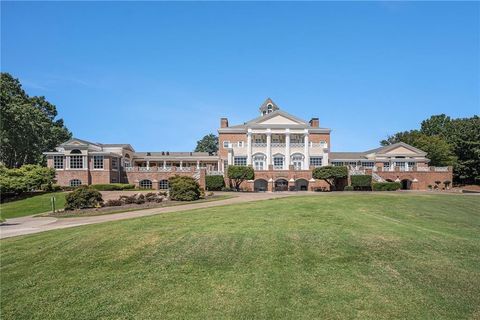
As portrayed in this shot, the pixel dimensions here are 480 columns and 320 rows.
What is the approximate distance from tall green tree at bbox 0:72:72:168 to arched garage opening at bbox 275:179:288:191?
38.3 m

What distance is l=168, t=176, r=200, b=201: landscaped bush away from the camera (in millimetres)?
28375

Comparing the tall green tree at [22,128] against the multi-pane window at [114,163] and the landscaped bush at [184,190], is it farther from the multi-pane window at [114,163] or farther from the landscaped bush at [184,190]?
the landscaped bush at [184,190]

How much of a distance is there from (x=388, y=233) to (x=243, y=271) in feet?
20.2

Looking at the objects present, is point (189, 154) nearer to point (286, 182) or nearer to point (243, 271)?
point (286, 182)

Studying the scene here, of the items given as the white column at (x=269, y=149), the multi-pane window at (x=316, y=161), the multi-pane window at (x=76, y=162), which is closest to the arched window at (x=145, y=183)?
the multi-pane window at (x=76, y=162)

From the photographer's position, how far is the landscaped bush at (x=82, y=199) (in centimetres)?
2580

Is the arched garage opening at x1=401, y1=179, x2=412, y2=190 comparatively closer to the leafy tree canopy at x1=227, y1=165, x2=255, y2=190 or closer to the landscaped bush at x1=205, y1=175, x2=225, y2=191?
the leafy tree canopy at x1=227, y1=165, x2=255, y2=190

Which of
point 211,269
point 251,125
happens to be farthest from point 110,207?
point 251,125

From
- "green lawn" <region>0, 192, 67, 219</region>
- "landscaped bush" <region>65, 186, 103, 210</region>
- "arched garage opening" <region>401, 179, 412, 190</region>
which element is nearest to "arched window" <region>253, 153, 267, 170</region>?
"arched garage opening" <region>401, 179, 412, 190</region>

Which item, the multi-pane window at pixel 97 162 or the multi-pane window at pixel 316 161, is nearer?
the multi-pane window at pixel 97 162

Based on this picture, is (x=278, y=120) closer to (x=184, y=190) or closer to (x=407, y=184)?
(x=407, y=184)

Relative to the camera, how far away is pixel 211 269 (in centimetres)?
915

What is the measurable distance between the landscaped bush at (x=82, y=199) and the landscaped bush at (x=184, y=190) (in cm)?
567

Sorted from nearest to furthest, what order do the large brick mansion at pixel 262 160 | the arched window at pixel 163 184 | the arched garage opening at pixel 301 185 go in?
1. the large brick mansion at pixel 262 160
2. the arched garage opening at pixel 301 185
3. the arched window at pixel 163 184
